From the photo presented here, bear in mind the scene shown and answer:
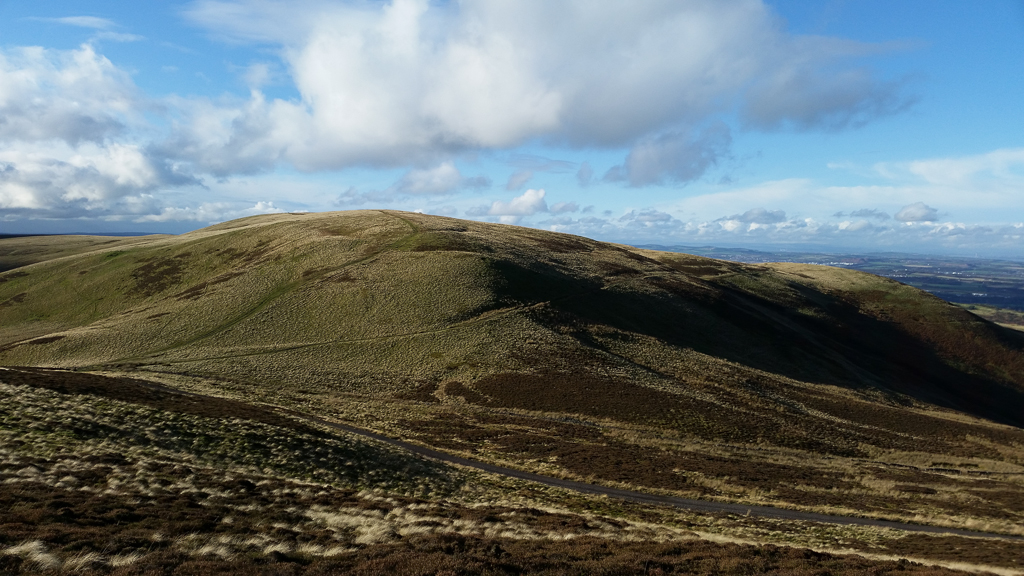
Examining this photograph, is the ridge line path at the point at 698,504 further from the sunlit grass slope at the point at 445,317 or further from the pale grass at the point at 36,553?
the pale grass at the point at 36,553

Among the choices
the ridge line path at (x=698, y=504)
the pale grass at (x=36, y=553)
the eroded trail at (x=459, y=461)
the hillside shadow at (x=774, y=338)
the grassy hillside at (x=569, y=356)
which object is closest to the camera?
the pale grass at (x=36, y=553)

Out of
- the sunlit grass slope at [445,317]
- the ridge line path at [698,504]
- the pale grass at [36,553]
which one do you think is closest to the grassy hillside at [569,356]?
the sunlit grass slope at [445,317]

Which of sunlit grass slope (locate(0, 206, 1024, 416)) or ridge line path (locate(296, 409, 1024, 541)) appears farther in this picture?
sunlit grass slope (locate(0, 206, 1024, 416))

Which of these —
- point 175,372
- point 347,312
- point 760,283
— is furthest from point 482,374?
point 760,283

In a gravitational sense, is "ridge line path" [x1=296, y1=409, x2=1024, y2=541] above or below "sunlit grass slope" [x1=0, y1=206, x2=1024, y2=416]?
below

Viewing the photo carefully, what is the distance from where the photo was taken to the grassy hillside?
42.5 m

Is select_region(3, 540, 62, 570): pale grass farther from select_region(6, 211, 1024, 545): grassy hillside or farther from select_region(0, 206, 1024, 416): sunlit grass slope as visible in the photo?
select_region(0, 206, 1024, 416): sunlit grass slope

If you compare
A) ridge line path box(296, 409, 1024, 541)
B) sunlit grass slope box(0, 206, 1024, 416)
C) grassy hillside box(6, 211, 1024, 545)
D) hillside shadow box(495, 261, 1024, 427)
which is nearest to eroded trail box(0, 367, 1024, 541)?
ridge line path box(296, 409, 1024, 541)

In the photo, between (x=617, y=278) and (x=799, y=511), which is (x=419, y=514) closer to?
(x=799, y=511)

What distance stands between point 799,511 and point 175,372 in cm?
6547

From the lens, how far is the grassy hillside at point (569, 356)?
4253cm

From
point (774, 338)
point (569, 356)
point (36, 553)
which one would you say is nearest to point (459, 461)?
point (36, 553)

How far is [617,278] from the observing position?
102688 mm

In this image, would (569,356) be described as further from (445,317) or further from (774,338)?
(774,338)
